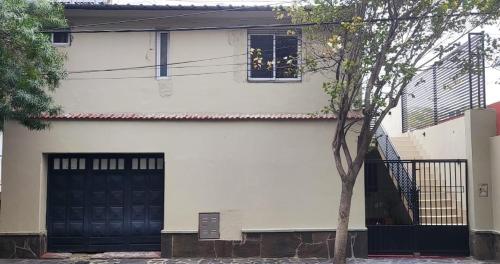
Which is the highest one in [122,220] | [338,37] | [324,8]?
[324,8]

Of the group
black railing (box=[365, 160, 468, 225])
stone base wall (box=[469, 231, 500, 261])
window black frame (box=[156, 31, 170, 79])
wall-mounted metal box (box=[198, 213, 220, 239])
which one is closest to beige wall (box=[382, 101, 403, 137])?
black railing (box=[365, 160, 468, 225])

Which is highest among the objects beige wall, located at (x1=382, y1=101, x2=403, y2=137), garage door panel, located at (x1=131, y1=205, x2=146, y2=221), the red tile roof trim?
beige wall, located at (x1=382, y1=101, x2=403, y2=137)

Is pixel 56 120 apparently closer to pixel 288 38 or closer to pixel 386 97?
pixel 288 38

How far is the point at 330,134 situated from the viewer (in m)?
11.6

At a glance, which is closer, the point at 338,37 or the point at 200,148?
the point at 338,37

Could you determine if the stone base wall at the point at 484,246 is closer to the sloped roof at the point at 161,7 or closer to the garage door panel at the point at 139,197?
the sloped roof at the point at 161,7

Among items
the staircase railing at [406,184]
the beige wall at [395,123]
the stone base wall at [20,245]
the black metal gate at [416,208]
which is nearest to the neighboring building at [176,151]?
the stone base wall at [20,245]

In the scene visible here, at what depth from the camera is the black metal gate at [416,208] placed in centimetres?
1153

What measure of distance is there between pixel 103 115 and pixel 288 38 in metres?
4.55

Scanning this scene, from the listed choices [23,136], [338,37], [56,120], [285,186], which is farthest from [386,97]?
[23,136]

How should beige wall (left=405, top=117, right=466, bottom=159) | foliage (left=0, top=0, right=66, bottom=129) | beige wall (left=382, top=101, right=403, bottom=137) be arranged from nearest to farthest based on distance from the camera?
foliage (left=0, top=0, right=66, bottom=129) → beige wall (left=405, top=117, right=466, bottom=159) → beige wall (left=382, top=101, right=403, bottom=137)

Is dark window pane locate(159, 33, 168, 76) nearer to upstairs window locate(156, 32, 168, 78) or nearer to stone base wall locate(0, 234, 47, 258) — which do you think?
upstairs window locate(156, 32, 168, 78)

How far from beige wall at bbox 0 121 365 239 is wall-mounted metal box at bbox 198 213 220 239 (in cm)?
12

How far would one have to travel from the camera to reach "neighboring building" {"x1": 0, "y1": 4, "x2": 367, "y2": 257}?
11398 mm
